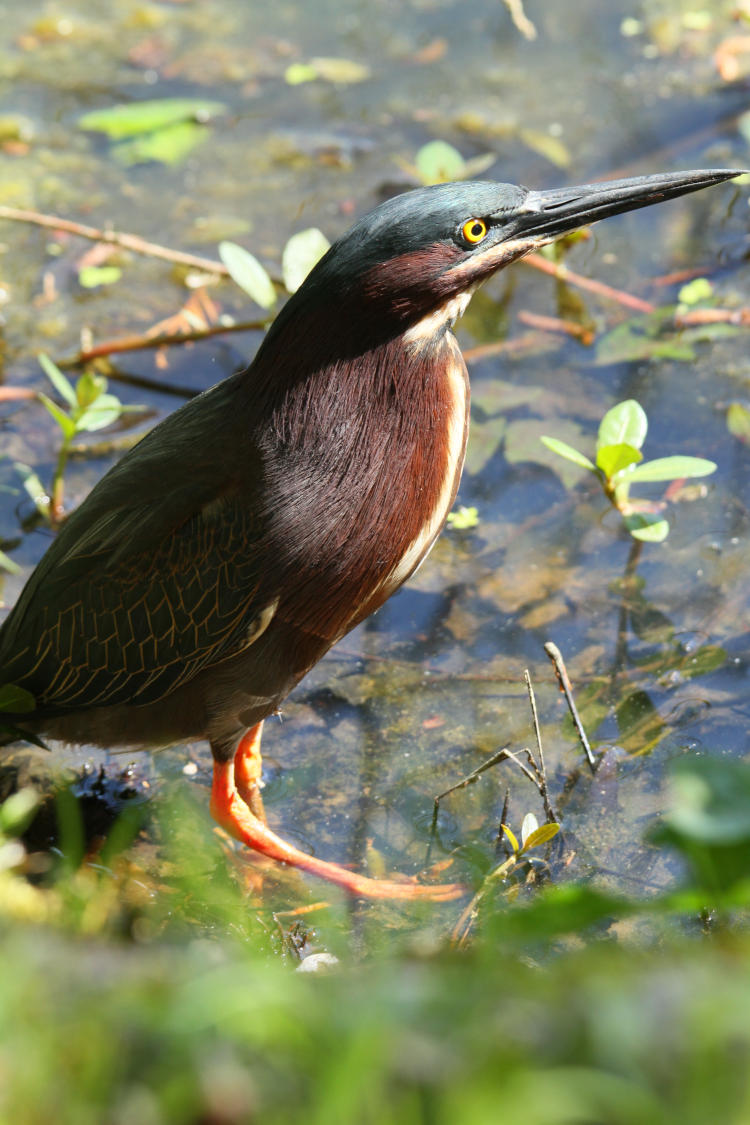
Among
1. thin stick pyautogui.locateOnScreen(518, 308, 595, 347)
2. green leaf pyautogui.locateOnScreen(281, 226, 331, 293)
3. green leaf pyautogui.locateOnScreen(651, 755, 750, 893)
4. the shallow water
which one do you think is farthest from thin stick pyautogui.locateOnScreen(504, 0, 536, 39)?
green leaf pyautogui.locateOnScreen(651, 755, 750, 893)

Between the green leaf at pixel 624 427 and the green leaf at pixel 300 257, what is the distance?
61.7 inches

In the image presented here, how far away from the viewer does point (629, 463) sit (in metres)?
4.32

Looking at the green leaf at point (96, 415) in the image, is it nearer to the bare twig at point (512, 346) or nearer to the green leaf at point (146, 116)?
the bare twig at point (512, 346)

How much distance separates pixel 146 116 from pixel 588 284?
301 centimetres

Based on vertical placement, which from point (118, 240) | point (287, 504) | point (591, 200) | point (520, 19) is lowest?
point (118, 240)

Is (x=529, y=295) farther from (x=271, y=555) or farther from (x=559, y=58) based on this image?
(x=271, y=555)

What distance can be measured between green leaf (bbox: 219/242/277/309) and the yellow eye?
6.25 feet

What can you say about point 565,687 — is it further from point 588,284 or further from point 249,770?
point 588,284

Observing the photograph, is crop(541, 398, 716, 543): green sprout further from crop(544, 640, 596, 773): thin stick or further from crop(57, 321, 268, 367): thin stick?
crop(57, 321, 268, 367): thin stick

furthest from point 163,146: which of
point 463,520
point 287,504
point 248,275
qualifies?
point 287,504

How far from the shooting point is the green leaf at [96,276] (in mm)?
6145

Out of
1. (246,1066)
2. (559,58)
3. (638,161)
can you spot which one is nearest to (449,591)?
(638,161)

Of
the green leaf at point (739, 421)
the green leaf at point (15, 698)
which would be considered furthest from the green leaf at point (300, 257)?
the green leaf at point (15, 698)

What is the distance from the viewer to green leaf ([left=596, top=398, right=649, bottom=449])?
4.32 metres
